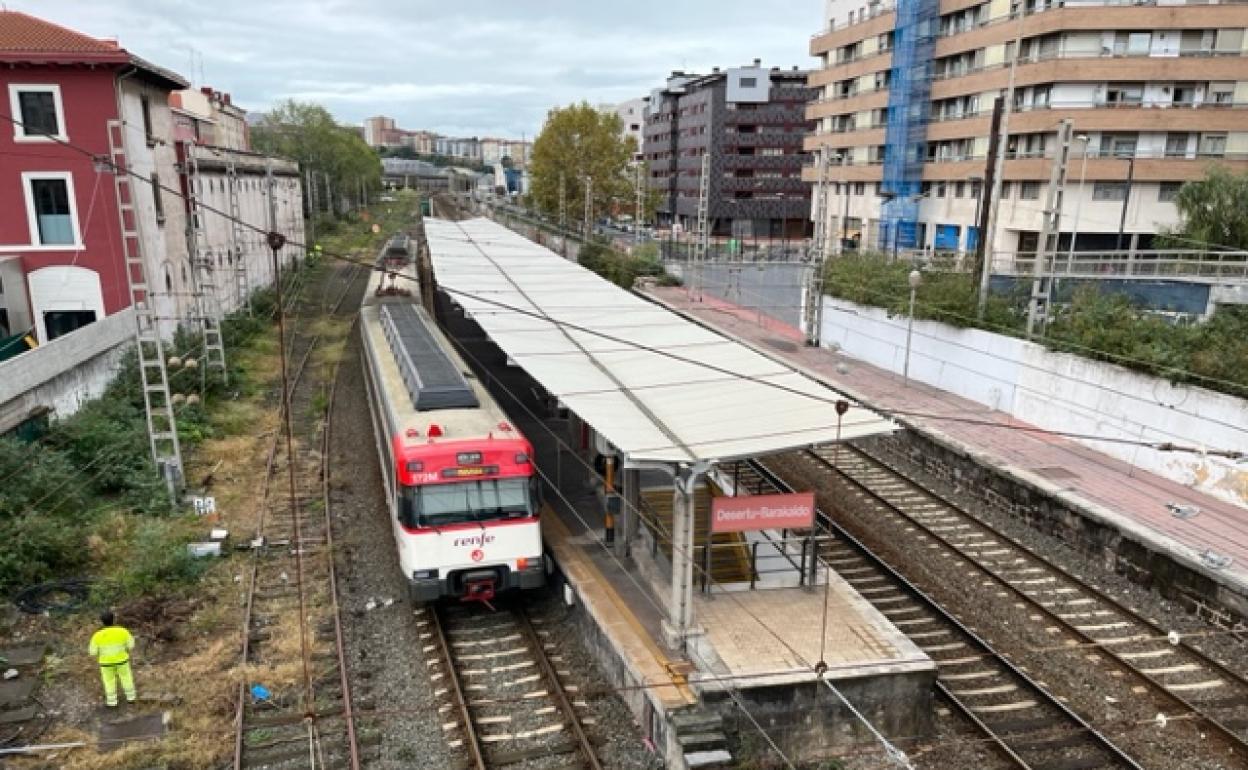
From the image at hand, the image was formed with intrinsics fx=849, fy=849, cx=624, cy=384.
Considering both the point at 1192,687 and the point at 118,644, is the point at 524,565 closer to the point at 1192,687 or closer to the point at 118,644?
the point at 118,644

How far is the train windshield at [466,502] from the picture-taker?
1275 cm

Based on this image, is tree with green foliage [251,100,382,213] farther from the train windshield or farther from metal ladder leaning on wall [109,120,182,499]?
the train windshield

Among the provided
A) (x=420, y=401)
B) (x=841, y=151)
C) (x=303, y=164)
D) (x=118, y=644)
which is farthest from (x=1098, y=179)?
(x=303, y=164)

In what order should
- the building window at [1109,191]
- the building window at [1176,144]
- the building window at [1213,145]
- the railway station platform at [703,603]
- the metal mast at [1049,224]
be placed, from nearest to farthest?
the railway station platform at [703,603] < the metal mast at [1049,224] < the building window at [1213,145] < the building window at [1176,144] < the building window at [1109,191]

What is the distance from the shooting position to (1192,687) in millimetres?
12219

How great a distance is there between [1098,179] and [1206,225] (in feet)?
33.1

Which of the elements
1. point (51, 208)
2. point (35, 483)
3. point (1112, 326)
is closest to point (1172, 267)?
point (1112, 326)

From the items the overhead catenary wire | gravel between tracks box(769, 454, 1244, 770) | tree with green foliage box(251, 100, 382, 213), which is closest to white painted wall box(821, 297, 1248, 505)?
gravel between tracks box(769, 454, 1244, 770)

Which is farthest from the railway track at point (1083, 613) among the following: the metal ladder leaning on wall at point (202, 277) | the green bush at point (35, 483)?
the metal ladder leaning on wall at point (202, 277)

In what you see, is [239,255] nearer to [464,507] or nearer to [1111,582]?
[464,507]

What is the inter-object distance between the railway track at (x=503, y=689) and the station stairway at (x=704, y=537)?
2498 mm

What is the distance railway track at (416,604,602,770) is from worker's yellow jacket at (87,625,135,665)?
4.09 metres

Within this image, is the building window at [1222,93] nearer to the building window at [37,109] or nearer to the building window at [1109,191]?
the building window at [1109,191]

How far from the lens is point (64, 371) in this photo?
21297 mm
